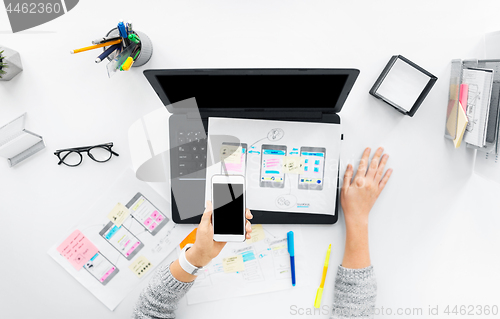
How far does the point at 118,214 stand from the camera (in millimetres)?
891

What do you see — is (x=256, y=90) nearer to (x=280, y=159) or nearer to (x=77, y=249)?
(x=280, y=159)

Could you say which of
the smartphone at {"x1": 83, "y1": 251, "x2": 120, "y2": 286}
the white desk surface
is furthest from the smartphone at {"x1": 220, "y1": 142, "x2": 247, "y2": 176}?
the smartphone at {"x1": 83, "y1": 251, "x2": 120, "y2": 286}

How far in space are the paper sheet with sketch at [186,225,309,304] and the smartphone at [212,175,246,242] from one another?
0.18 metres

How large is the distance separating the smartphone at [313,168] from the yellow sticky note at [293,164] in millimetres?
10

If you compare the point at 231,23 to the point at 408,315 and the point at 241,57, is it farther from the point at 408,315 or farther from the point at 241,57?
the point at 408,315

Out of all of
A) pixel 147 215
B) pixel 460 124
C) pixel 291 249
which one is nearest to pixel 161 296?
pixel 147 215

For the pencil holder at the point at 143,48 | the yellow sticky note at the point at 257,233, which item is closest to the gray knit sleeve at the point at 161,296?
the yellow sticky note at the point at 257,233

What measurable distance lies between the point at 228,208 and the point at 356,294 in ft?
1.48

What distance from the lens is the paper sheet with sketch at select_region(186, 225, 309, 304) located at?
0.90 meters

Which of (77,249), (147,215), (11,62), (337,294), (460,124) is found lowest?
(337,294)

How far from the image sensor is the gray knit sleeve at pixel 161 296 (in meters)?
0.78

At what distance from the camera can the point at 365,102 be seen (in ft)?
2.80

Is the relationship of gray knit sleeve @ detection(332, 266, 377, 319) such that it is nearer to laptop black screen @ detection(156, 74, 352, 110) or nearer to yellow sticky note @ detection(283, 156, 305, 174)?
yellow sticky note @ detection(283, 156, 305, 174)

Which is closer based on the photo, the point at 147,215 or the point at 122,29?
the point at 122,29
